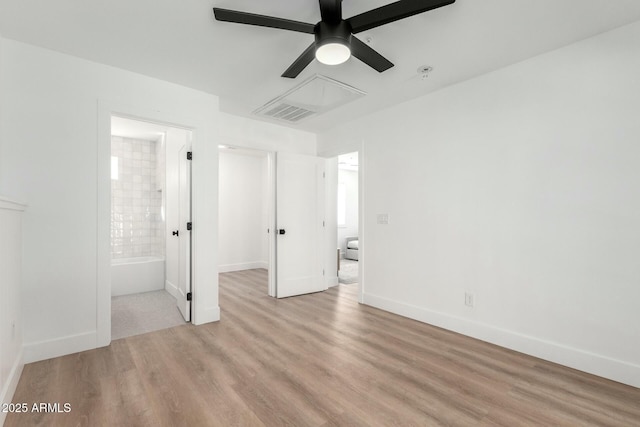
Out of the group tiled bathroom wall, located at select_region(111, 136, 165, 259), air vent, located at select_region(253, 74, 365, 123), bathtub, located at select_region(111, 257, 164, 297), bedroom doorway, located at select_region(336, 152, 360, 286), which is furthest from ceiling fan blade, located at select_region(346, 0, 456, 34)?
bedroom doorway, located at select_region(336, 152, 360, 286)

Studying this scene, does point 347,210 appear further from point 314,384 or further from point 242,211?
point 314,384

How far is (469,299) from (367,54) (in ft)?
8.22

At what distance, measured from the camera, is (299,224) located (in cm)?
456

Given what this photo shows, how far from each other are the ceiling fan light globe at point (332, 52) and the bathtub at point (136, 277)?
4.27 metres

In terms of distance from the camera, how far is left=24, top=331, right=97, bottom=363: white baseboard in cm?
240

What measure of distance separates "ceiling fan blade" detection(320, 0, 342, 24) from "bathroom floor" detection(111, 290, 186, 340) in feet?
10.6

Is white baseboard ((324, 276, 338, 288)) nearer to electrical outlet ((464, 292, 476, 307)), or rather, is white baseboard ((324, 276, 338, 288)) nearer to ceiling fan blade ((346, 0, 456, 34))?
electrical outlet ((464, 292, 476, 307))

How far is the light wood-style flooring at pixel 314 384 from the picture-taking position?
5.86 feet

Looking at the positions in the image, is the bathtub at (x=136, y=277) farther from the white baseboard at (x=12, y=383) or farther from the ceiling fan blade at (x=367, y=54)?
the ceiling fan blade at (x=367, y=54)

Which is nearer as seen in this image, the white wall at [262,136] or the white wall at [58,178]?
the white wall at [58,178]

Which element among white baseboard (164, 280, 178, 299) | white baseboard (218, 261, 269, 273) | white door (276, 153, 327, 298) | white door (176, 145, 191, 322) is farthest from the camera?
white baseboard (218, 261, 269, 273)

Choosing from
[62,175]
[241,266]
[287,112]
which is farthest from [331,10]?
[241,266]

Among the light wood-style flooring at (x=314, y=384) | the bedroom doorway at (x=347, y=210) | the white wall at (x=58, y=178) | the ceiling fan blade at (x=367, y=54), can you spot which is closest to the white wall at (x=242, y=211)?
the bedroom doorway at (x=347, y=210)

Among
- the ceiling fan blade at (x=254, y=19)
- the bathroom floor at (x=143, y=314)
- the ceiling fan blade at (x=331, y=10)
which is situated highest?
the ceiling fan blade at (x=331, y=10)
